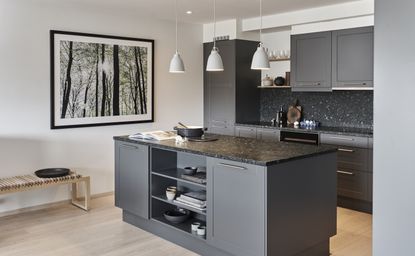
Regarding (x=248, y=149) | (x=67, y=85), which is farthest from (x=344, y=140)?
(x=67, y=85)

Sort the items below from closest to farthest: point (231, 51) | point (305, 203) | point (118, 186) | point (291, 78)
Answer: point (305, 203), point (118, 186), point (291, 78), point (231, 51)

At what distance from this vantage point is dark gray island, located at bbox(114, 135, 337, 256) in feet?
9.75

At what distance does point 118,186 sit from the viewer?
4.43 meters

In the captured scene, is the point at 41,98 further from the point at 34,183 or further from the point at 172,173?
the point at 172,173

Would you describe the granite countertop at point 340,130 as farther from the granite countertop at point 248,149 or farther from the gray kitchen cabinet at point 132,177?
the gray kitchen cabinet at point 132,177

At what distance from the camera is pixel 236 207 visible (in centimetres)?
314

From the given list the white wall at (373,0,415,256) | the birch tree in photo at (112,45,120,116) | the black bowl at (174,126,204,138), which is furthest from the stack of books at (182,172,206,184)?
the birch tree in photo at (112,45,120,116)

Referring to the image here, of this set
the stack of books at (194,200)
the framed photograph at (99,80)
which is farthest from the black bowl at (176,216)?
the framed photograph at (99,80)

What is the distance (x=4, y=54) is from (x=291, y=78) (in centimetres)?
352

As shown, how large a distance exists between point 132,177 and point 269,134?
7.35 ft

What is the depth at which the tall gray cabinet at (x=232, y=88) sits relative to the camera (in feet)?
20.3

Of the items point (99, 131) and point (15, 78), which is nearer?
point (15, 78)

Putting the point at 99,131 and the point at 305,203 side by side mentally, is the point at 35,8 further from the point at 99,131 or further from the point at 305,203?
the point at 305,203

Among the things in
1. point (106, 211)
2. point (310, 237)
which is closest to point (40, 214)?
point (106, 211)
